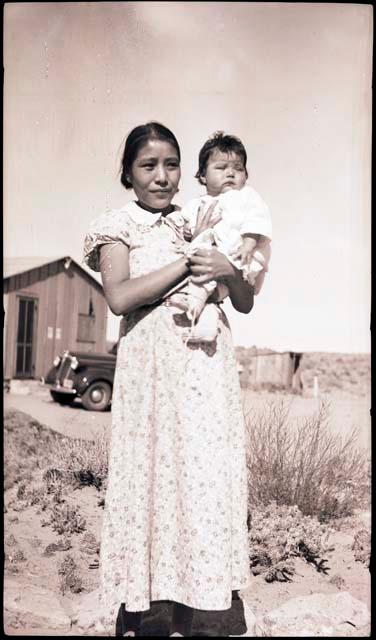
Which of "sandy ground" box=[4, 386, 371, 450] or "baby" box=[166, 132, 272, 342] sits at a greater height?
"baby" box=[166, 132, 272, 342]

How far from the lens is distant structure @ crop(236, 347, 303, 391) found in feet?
26.4

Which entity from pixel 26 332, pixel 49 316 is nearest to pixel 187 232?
pixel 26 332

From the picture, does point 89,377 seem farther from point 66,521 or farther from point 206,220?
point 206,220

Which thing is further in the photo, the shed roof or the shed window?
the shed window

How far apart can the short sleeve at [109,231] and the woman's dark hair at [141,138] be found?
0.60 feet

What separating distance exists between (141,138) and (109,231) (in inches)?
15.0

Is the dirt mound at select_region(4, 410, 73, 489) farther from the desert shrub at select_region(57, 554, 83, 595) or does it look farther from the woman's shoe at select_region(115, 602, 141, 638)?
the woman's shoe at select_region(115, 602, 141, 638)

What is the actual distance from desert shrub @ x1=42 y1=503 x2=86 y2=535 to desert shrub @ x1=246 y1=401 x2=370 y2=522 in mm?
1082

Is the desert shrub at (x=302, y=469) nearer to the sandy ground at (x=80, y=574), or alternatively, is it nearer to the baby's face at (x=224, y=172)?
the sandy ground at (x=80, y=574)

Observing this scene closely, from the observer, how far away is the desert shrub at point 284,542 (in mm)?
3617

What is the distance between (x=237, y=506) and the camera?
266cm

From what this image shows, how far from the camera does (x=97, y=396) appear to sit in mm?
7277

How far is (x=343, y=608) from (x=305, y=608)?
0.17m

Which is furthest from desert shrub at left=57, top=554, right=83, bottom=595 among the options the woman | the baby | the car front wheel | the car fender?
the car fender
